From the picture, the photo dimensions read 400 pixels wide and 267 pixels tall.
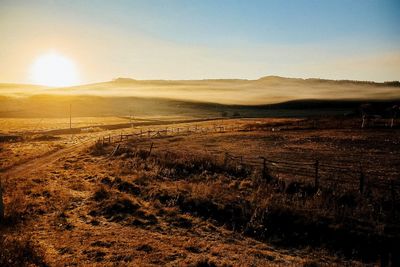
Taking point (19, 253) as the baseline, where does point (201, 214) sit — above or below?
below

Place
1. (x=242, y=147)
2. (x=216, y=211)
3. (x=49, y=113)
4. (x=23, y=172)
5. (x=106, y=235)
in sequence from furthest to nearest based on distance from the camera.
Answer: (x=49, y=113) < (x=242, y=147) < (x=23, y=172) < (x=216, y=211) < (x=106, y=235)

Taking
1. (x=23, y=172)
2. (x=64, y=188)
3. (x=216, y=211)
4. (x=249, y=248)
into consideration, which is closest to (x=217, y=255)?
(x=249, y=248)

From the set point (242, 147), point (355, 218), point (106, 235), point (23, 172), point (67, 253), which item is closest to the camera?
point (67, 253)

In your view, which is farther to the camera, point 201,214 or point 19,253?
point 201,214

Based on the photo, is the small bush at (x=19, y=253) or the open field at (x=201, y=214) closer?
the small bush at (x=19, y=253)

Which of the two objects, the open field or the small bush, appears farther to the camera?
the open field

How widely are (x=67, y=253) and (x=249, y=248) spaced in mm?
6732

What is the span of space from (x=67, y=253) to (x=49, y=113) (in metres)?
136

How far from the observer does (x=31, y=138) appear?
185ft

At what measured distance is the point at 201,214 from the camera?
1686 centimetres

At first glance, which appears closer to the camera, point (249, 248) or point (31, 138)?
point (249, 248)

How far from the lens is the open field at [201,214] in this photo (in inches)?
500

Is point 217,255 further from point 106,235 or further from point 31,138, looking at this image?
point 31,138

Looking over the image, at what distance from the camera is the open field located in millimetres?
12711
